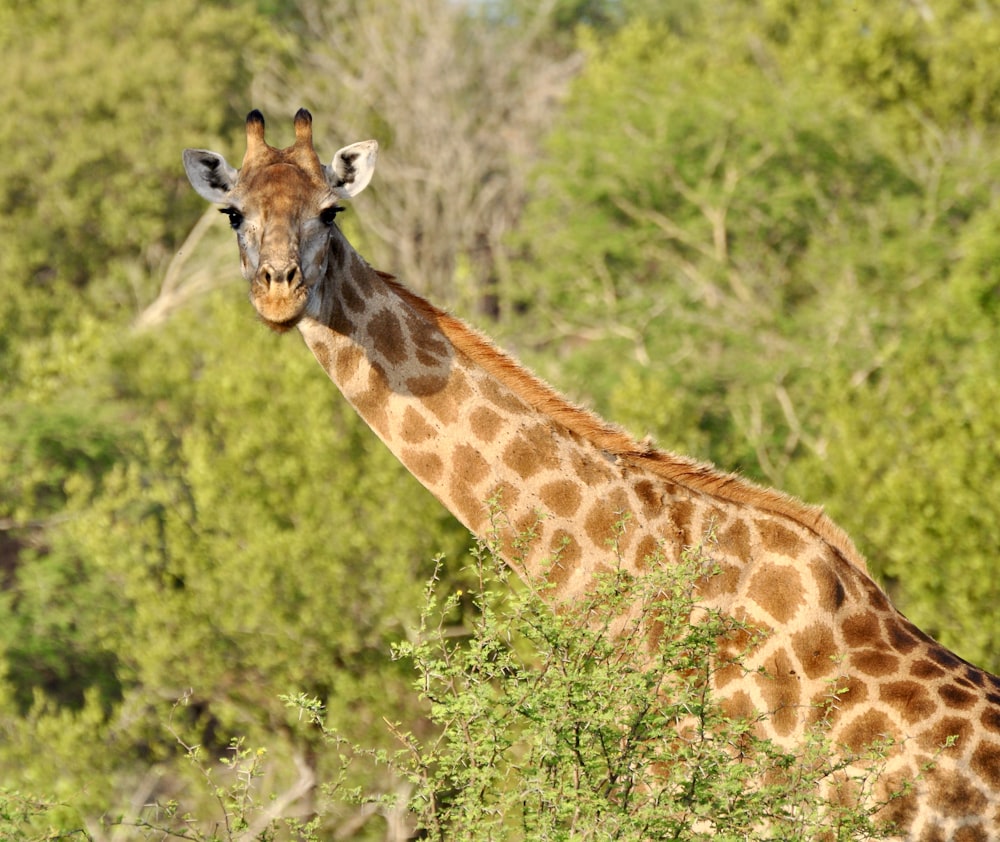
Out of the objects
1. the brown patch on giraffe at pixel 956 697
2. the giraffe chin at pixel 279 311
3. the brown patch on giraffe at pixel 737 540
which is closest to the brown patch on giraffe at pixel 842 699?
the brown patch on giraffe at pixel 956 697

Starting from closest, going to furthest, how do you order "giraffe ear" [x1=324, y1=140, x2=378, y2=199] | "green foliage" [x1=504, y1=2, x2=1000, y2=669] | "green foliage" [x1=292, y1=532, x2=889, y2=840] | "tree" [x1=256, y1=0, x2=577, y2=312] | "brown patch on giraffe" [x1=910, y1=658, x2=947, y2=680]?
"green foliage" [x1=292, y1=532, x2=889, y2=840], "brown patch on giraffe" [x1=910, y1=658, x2=947, y2=680], "giraffe ear" [x1=324, y1=140, x2=378, y2=199], "green foliage" [x1=504, y1=2, x2=1000, y2=669], "tree" [x1=256, y1=0, x2=577, y2=312]

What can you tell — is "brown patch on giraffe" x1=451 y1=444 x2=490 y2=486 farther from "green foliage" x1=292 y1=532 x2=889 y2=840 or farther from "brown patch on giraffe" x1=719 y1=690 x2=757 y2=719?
"brown patch on giraffe" x1=719 y1=690 x2=757 y2=719

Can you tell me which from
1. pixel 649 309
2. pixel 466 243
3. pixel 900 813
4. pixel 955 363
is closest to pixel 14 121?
pixel 466 243

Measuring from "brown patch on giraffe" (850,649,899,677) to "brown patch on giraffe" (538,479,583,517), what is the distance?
172 cm

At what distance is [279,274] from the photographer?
A: 826 centimetres

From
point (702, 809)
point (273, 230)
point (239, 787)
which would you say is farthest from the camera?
point (273, 230)

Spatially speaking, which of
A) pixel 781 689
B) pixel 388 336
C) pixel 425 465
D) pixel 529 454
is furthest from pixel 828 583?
pixel 388 336

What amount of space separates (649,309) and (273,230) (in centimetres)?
2529

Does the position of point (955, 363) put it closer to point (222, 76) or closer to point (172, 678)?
point (172, 678)

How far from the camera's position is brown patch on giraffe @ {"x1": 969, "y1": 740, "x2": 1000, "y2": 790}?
7.56 m

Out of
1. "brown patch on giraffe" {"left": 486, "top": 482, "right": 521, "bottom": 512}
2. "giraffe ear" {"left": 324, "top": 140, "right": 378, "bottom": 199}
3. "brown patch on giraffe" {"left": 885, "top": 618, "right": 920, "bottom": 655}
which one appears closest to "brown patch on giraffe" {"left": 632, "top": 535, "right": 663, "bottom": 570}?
"brown patch on giraffe" {"left": 486, "top": 482, "right": 521, "bottom": 512}

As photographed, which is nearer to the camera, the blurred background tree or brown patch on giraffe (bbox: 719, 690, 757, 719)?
brown patch on giraffe (bbox: 719, 690, 757, 719)

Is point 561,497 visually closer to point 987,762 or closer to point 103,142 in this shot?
point 987,762

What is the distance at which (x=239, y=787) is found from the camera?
23.1 ft
